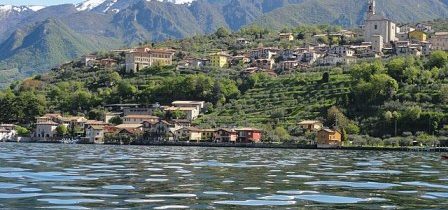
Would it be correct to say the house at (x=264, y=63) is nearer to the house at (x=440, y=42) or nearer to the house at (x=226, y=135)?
the house at (x=440, y=42)

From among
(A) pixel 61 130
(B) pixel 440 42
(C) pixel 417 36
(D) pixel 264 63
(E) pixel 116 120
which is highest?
(C) pixel 417 36

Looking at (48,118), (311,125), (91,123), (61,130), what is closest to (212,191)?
(311,125)

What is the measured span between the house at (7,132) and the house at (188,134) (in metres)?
30.5

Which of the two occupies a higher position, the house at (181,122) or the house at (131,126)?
the house at (181,122)

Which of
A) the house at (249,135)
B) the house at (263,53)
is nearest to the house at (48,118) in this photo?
the house at (249,135)

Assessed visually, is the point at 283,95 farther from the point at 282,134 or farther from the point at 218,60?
the point at 218,60

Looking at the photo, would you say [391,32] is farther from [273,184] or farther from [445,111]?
[273,184]

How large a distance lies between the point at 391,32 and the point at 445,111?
286 ft

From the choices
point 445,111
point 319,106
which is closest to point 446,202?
point 445,111

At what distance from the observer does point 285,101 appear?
411ft

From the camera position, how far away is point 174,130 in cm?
12519

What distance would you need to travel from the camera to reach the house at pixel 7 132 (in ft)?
426

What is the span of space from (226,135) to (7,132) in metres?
43.7

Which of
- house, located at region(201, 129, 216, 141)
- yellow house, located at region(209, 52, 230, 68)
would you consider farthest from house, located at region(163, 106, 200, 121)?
yellow house, located at region(209, 52, 230, 68)
